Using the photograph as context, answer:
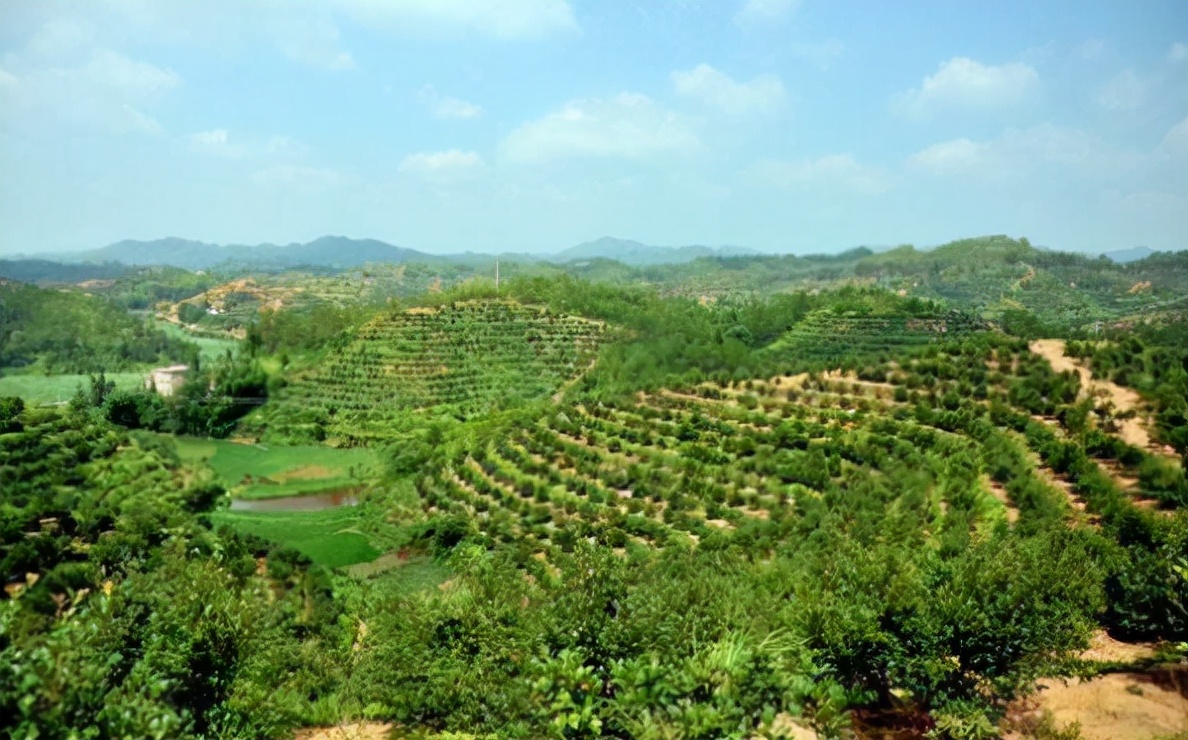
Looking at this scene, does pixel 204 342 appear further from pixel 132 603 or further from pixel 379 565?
pixel 132 603

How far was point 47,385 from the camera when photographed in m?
38.8

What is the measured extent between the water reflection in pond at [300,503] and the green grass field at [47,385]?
1277 cm

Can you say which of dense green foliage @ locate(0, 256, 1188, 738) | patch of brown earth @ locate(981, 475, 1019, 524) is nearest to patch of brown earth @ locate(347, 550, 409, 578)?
dense green foliage @ locate(0, 256, 1188, 738)

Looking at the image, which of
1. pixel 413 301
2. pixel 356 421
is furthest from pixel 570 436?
pixel 413 301

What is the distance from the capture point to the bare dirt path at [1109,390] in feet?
72.4

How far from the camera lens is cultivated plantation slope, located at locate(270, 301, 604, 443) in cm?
3834

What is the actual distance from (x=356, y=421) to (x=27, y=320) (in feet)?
67.6

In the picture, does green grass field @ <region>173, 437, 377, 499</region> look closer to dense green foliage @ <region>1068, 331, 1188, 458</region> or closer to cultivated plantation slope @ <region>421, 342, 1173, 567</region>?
cultivated plantation slope @ <region>421, 342, 1173, 567</region>

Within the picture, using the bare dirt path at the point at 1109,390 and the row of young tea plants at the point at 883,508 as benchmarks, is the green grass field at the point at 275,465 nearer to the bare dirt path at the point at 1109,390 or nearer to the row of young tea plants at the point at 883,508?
the row of young tea plants at the point at 883,508

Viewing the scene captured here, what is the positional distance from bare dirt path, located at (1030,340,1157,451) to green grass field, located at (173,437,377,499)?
27.3 m

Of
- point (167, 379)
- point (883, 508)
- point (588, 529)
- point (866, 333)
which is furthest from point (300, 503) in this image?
point (866, 333)

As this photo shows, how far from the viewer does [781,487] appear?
2273 centimetres

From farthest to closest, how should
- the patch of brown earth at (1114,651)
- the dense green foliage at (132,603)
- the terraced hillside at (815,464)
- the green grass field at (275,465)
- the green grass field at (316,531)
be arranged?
the green grass field at (275,465) → the green grass field at (316,531) → the terraced hillside at (815,464) → the patch of brown earth at (1114,651) → the dense green foliage at (132,603)

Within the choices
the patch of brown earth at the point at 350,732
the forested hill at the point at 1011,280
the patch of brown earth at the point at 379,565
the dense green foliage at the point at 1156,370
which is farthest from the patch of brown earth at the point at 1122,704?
the forested hill at the point at 1011,280
